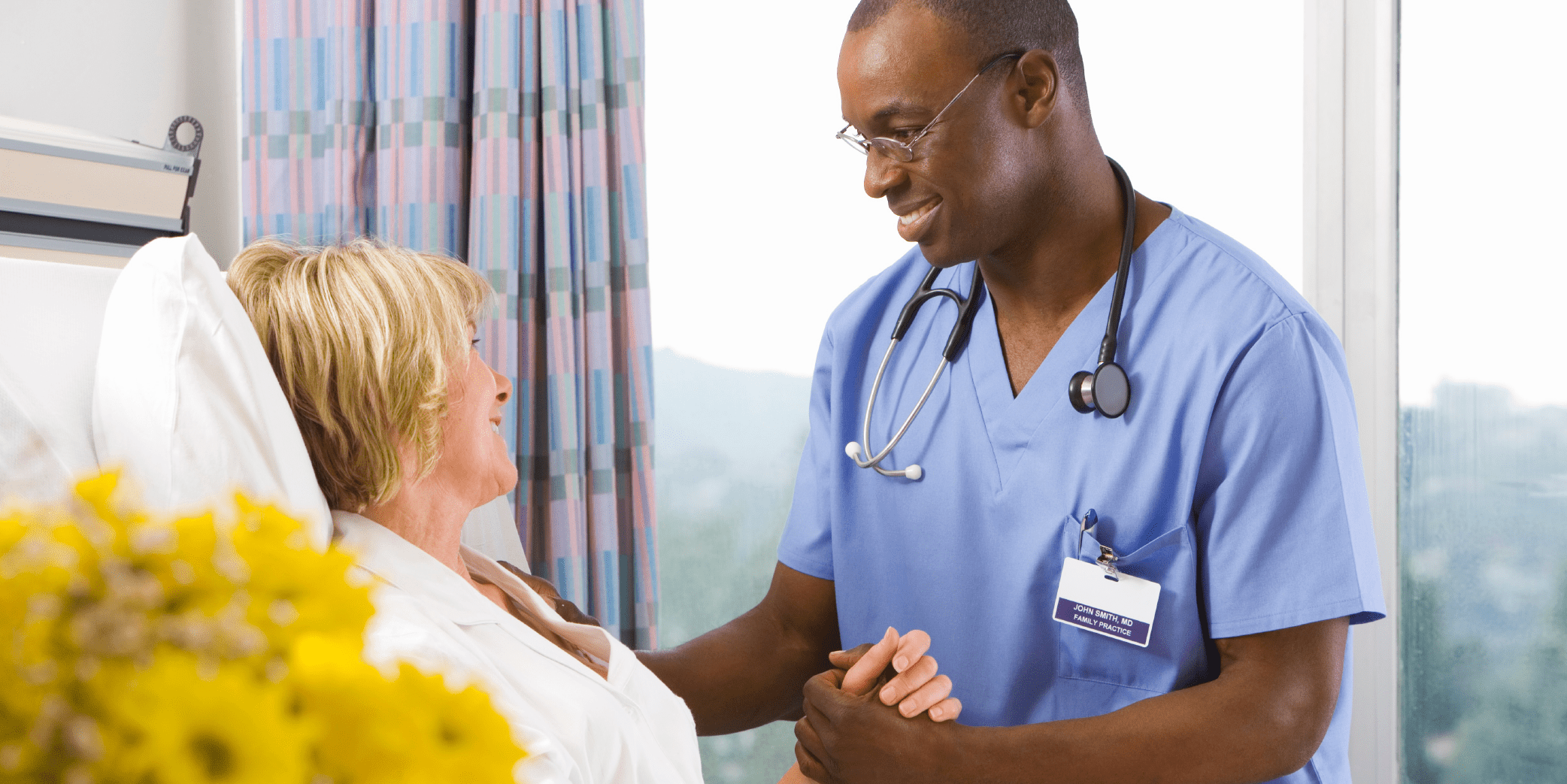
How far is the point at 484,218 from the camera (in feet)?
5.78

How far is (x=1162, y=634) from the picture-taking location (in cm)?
111

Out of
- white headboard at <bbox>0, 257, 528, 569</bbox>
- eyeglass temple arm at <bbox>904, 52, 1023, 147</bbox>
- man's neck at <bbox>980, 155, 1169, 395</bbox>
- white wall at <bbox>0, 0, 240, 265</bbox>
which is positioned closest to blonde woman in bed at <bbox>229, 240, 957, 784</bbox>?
white headboard at <bbox>0, 257, 528, 569</bbox>

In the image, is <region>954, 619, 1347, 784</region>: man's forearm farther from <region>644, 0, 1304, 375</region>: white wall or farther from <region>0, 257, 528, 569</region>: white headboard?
<region>644, 0, 1304, 375</region>: white wall

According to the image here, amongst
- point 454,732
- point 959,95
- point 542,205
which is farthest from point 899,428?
point 454,732

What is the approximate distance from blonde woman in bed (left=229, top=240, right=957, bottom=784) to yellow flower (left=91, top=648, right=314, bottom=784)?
0.61 metres

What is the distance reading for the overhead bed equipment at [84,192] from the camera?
142 centimetres

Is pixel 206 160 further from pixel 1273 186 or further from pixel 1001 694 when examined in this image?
pixel 1273 186

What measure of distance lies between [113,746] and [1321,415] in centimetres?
111

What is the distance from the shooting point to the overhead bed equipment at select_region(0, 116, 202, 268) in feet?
4.67

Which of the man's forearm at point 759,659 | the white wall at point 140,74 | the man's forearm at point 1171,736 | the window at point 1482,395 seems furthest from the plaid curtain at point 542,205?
the window at point 1482,395

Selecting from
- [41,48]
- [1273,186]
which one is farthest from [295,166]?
[1273,186]

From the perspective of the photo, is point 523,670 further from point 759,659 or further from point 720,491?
point 720,491

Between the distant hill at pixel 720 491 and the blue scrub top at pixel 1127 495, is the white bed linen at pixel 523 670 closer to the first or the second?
the blue scrub top at pixel 1127 495

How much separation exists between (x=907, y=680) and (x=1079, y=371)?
423 millimetres
